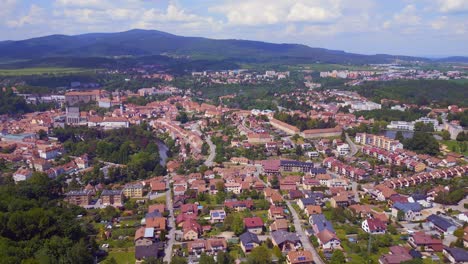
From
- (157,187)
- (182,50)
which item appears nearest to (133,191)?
(157,187)

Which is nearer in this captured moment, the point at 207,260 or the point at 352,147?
the point at 207,260

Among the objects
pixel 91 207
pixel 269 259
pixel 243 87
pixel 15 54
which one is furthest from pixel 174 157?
pixel 15 54

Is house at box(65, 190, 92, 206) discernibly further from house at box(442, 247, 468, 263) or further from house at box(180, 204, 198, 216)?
house at box(442, 247, 468, 263)

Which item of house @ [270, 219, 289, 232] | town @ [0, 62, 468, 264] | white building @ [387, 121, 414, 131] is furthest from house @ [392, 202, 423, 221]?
white building @ [387, 121, 414, 131]

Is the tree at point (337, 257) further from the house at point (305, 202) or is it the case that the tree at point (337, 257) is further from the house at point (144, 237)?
the house at point (144, 237)

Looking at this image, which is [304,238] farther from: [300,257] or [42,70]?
[42,70]

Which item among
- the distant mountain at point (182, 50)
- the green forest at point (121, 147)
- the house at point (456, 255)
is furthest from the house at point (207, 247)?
the distant mountain at point (182, 50)

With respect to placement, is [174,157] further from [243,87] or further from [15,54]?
[15,54]
